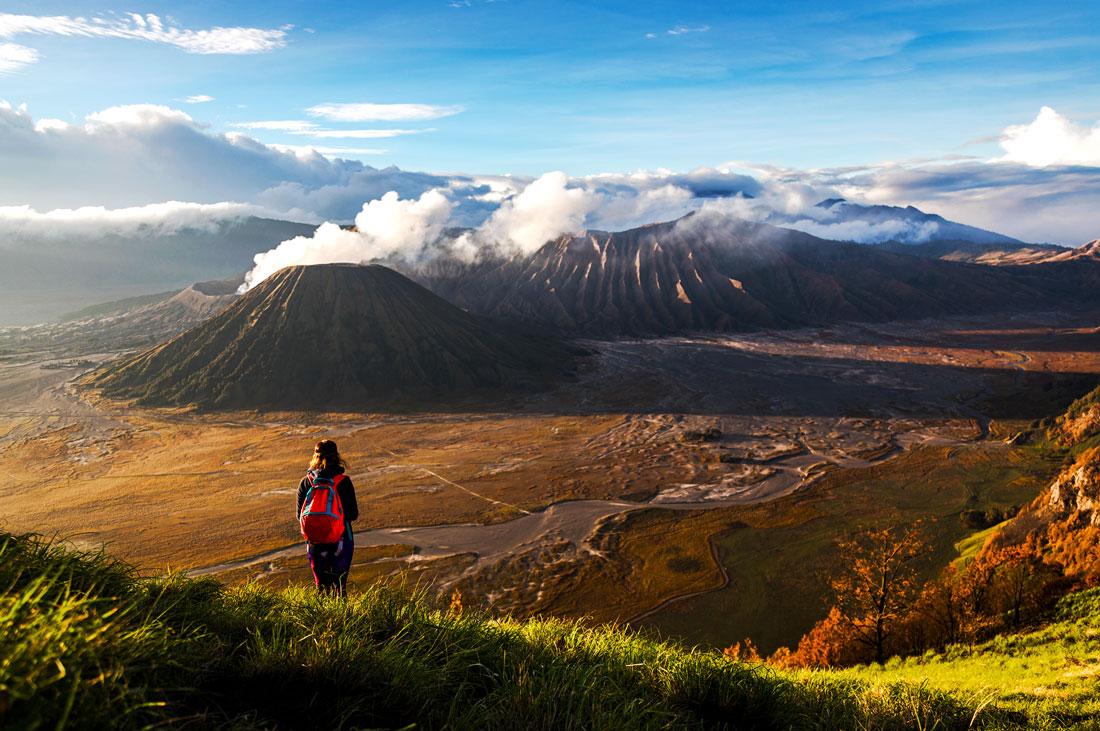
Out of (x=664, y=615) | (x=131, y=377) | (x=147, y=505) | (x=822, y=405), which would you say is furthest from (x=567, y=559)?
(x=131, y=377)

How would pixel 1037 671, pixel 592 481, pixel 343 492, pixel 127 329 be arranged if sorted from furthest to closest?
pixel 127 329
pixel 592 481
pixel 1037 671
pixel 343 492

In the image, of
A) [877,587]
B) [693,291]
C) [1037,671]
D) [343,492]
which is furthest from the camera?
[693,291]

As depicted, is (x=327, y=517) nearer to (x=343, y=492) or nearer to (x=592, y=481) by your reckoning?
(x=343, y=492)

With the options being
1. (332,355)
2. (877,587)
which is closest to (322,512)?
(877,587)

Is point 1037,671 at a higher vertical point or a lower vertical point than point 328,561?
lower

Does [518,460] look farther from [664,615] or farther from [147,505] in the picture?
[147,505]

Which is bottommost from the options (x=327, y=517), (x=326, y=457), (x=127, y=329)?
(x=327, y=517)

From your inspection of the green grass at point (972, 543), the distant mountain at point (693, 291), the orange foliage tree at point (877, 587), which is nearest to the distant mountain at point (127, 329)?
the distant mountain at point (693, 291)
